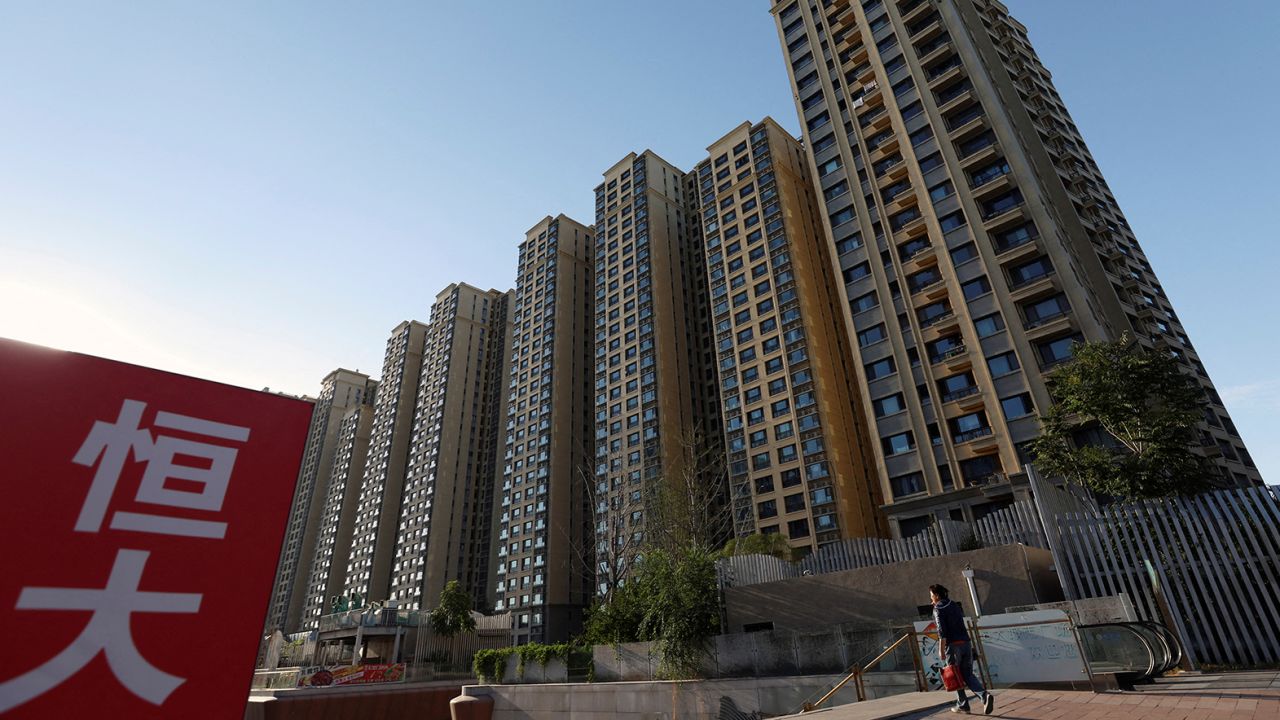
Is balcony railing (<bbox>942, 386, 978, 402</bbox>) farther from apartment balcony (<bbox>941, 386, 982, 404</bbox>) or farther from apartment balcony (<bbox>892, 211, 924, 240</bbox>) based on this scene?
apartment balcony (<bbox>892, 211, 924, 240</bbox>)

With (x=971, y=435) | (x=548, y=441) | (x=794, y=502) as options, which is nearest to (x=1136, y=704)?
(x=971, y=435)

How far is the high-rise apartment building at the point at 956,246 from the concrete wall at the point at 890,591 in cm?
1859

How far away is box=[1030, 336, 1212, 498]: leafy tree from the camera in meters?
20.9

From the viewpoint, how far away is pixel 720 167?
70.6 metres

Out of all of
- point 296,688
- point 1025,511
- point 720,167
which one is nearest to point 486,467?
point 720,167

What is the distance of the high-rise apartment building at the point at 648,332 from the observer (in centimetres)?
6756

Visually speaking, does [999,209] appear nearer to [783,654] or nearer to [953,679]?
[783,654]

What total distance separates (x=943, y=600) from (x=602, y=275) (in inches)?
2989

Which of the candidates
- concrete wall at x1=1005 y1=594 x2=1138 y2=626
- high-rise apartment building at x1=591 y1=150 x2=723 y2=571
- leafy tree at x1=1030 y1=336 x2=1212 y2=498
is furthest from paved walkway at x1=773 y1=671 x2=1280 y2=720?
high-rise apartment building at x1=591 y1=150 x2=723 y2=571

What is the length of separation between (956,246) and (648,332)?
128ft

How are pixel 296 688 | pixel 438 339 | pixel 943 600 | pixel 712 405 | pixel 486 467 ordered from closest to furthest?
pixel 943 600 < pixel 296 688 < pixel 712 405 < pixel 486 467 < pixel 438 339

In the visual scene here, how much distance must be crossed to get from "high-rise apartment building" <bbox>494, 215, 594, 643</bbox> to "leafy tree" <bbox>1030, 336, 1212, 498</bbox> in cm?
4693

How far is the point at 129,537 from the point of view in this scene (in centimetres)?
388

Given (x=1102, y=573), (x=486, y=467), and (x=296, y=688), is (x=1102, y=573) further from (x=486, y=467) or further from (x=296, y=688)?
(x=486, y=467)
